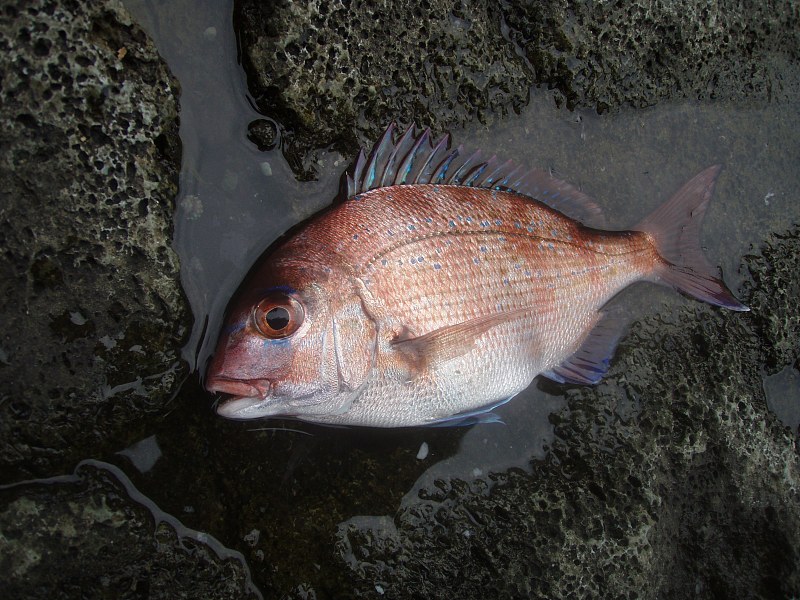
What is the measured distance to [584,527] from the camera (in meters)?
1.98

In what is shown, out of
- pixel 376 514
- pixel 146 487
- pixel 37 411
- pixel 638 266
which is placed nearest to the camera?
pixel 37 411

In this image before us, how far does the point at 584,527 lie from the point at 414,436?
703mm

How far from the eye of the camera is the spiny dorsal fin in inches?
74.5

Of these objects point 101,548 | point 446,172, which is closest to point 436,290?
point 446,172

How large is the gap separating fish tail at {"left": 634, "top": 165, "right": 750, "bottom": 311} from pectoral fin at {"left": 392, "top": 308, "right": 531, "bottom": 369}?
843mm

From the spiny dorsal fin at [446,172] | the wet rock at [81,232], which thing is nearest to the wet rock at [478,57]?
the spiny dorsal fin at [446,172]

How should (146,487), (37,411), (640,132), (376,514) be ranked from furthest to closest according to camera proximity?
1. (640,132)
2. (376,514)
3. (146,487)
4. (37,411)

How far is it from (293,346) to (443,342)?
0.49 m

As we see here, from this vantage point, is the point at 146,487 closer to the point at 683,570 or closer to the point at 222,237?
the point at 222,237

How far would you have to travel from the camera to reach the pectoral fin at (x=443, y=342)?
1.73 meters

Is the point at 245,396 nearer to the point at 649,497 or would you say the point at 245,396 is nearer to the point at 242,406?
the point at 242,406

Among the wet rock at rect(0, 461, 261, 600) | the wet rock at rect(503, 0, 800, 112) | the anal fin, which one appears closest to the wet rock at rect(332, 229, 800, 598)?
the anal fin

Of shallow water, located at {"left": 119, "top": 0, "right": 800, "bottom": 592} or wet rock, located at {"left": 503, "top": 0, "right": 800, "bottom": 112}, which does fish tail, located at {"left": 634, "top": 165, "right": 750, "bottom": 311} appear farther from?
wet rock, located at {"left": 503, "top": 0, "right": 800, "bottom": 112}

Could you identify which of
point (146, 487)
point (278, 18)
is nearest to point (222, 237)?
point (278, 18)
